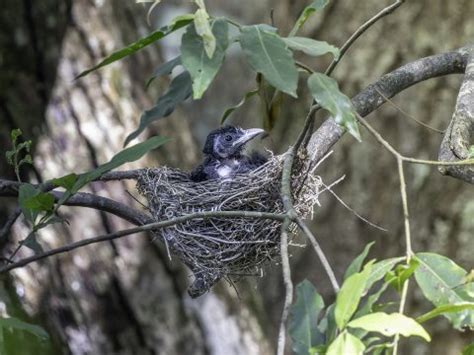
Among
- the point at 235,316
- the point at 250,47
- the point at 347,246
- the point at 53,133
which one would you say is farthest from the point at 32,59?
the point at 250,47

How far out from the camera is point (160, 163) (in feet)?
18.1

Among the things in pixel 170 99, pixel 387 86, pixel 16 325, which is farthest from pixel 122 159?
pixel 387 86

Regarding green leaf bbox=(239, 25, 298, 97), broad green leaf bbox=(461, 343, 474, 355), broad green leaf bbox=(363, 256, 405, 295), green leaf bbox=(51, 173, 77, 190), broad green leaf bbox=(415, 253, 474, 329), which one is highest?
green leaf bbox=(51, 173, 77, 190)

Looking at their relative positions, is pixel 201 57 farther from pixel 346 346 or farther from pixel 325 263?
pixel 346 346

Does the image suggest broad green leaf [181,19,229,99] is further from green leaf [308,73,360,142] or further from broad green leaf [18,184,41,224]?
broad green leaf [18,184,41,224]

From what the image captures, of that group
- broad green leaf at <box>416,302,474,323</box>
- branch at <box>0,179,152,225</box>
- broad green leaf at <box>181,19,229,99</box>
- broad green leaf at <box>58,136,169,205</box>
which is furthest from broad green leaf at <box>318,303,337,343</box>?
branch at <box>0,179,152,225</box>

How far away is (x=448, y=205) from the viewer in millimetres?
6098

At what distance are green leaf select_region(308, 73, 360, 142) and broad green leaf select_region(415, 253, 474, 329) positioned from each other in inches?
13.2

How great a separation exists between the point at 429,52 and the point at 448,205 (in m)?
0.97

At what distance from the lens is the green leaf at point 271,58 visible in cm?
218

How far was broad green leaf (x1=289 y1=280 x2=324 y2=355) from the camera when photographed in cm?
224

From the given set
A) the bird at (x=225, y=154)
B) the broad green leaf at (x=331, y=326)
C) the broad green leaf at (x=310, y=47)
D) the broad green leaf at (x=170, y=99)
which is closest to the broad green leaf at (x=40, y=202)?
the broad green leaf at (x=170, y=99)

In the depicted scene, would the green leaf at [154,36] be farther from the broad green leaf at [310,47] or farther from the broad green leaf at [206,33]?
the broad green leaf at [310,47]

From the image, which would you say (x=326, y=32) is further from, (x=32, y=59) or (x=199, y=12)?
(x=199, y=12)
